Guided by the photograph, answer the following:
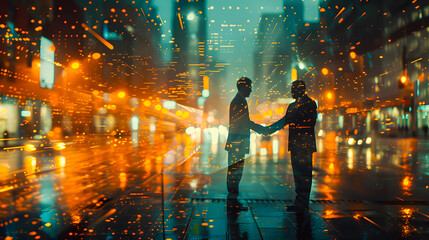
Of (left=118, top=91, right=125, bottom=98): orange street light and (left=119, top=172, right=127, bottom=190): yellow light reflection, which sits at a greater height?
(left=118, top=91, right=125, bottom=98): orange street light

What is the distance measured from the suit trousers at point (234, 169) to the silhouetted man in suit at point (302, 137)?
31.2 inches

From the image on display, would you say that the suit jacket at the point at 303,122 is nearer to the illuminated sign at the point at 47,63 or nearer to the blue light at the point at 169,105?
the illuminated sign at the point at 47,63

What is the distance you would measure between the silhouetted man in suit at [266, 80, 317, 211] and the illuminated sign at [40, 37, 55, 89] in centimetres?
3432

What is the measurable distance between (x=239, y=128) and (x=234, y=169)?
0.62 m

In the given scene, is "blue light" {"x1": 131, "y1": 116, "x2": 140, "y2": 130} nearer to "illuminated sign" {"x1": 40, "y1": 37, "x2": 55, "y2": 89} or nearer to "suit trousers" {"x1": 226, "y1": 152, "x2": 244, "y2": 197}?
"illuminated sign" {"x1": 40, "y1": 37, "x2": 55, "y2": 89}

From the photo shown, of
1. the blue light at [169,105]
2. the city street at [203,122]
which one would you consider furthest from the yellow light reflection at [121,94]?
the blue light at [169,105]

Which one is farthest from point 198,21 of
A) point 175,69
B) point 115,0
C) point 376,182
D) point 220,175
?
point 175,69

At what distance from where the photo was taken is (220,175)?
8.43 m

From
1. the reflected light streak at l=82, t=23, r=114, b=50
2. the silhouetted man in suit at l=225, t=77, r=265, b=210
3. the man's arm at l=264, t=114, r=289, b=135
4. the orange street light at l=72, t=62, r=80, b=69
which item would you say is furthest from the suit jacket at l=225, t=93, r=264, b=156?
the orange street light at l=72, t=62, r=80, b=69

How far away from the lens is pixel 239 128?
16.6 ft

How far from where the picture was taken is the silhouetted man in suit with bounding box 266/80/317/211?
194 inches

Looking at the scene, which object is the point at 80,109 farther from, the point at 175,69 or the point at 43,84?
the point at 175,69

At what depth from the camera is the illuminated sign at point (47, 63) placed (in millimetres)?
34438

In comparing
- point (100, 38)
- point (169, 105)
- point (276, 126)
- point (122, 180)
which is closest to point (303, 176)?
point (276, 126)
